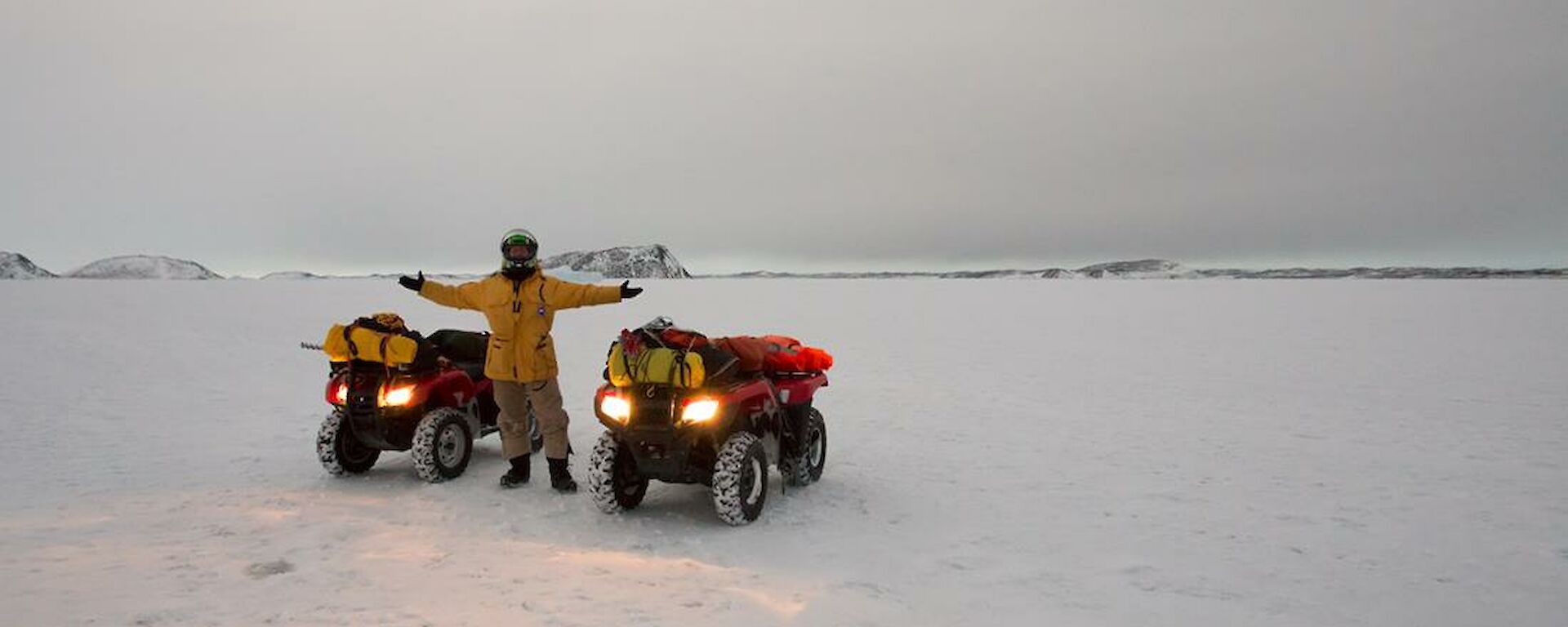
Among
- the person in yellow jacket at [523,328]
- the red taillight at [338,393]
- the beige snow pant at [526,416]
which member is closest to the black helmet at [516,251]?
the person in yellow jacket at [523,328]

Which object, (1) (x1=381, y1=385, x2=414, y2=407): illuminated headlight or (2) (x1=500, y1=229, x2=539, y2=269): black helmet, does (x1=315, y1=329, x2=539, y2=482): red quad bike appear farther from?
(2) (x1=500, y1=229, x2=539, y2=269): black helmet

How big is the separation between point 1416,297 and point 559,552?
49.4 meters

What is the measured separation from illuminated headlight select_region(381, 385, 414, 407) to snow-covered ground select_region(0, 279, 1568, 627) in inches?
26.5

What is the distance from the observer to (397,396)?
682 cm

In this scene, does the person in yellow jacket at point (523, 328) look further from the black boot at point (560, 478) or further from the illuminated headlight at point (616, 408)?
the illuminated headlight at point (616, 408)

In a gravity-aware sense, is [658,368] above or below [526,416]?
above

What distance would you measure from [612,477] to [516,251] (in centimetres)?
187

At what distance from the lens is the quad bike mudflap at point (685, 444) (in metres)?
5.74

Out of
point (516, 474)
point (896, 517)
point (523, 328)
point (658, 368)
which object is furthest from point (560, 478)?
point (896, 517)

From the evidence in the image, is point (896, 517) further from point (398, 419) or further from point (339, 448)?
point (339, 448)

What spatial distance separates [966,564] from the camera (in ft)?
16.8

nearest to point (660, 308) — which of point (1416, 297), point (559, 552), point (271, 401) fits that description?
point (271, 401)

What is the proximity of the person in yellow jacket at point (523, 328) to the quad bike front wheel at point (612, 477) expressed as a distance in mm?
725

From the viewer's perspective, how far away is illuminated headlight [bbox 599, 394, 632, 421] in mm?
5846
